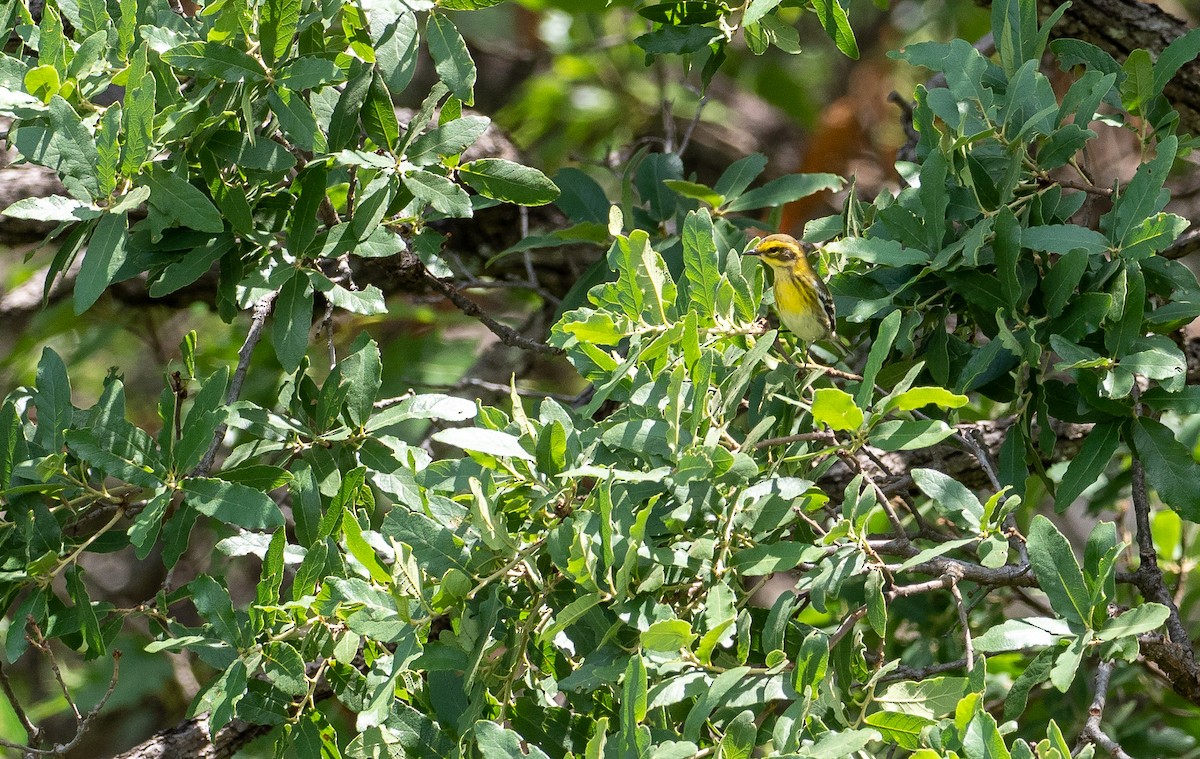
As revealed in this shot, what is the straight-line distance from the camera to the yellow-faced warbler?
2.12 meters

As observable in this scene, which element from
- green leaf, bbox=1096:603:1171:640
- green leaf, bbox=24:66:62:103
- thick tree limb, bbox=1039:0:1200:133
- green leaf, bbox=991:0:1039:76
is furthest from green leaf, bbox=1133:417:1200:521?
green leaf, bbox=24:66:62:103

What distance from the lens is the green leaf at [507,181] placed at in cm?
185

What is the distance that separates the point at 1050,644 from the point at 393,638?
791 millimetres

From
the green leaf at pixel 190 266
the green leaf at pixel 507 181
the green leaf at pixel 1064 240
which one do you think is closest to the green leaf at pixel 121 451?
the green leaf at pixel 190 266

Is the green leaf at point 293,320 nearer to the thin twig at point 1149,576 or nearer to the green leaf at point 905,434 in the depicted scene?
the green leaf at point 905,434

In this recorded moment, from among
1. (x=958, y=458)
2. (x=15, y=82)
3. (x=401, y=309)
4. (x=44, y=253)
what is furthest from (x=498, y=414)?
(x=44, y=253)

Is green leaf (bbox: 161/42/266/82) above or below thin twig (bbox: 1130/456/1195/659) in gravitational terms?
above

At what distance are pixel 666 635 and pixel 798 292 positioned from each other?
1.25m

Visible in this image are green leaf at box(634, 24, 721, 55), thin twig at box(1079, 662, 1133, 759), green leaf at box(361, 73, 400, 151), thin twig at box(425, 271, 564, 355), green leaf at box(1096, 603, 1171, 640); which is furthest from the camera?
thin twig at box(425, 271, 564, 355)

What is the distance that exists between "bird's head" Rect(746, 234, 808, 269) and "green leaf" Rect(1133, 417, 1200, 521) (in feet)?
3.27

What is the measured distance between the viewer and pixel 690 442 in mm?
1355

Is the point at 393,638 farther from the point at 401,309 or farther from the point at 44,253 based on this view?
the point at 44,253

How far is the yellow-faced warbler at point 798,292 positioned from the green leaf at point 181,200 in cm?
92

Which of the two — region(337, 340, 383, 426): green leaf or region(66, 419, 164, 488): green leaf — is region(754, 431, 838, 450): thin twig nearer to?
region(337, 340, 383, 426): green leaf
